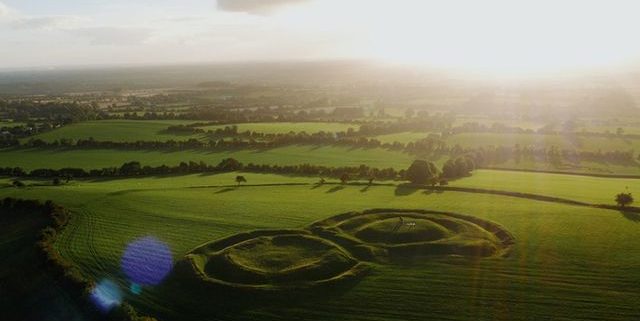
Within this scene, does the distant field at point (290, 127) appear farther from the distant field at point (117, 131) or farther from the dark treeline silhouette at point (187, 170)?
the dark treeline silhouette at point (187, 170)

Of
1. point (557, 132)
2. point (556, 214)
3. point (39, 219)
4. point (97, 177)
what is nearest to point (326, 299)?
point (556, 214)

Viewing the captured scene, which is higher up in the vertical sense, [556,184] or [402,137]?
[402,137]

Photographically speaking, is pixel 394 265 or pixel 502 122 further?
pixel 502 122

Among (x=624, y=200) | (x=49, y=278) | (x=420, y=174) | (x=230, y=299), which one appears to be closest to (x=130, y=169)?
(x=49, y=278)

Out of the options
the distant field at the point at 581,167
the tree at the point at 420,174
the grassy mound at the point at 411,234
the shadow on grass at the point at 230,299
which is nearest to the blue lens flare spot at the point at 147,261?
the shadow on grass at the point at 230,299

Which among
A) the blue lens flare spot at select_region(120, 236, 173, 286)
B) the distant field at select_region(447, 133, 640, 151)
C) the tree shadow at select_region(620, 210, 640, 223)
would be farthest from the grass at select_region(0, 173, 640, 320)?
the distant field at select_region(447, 133, 640, 151)

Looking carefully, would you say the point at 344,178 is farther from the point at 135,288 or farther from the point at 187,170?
the point at 135,288
